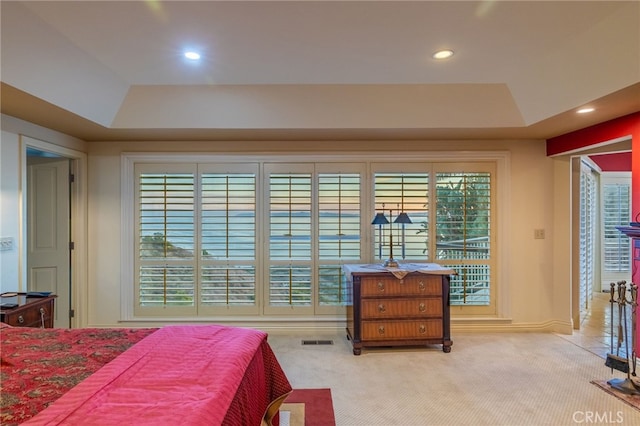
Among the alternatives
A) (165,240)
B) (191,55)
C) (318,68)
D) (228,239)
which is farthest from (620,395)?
(165,240)

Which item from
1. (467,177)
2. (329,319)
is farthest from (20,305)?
(467,177)

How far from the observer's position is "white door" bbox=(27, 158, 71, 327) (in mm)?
3658

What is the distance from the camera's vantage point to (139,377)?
1406mm

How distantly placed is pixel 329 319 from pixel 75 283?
288 cm

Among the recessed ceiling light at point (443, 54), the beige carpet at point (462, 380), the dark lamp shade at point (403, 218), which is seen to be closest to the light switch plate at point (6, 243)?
the beige carpet at point (462, 380)

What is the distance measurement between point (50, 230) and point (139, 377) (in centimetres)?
323

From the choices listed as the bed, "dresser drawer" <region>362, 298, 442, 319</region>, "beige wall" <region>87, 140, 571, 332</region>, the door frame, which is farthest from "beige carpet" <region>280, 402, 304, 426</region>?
the door frame

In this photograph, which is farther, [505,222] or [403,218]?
[505,222]

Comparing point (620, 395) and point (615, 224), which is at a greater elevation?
point (615, 224)

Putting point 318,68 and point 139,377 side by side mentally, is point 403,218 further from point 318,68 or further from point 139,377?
point 139,377

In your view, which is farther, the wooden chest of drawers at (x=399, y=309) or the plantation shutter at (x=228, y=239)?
the plantation shutter at (x=228, y=239)

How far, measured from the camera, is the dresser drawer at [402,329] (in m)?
3.32

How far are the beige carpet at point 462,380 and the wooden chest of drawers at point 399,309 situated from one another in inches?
6.2

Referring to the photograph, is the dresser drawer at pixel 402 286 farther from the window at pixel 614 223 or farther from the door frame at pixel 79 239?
the window at pixel 614 223
